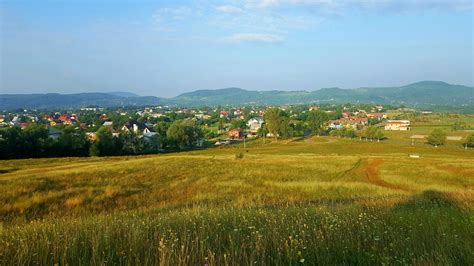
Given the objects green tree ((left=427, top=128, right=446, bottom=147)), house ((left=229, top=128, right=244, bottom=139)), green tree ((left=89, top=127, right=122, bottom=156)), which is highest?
green tree ((left=89, top=127, right=122, bottom=156))

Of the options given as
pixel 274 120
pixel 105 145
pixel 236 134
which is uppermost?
pixel 274 120

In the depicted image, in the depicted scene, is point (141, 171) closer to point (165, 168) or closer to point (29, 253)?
point (165, 168)

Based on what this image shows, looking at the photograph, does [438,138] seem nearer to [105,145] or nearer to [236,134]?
[236,134]

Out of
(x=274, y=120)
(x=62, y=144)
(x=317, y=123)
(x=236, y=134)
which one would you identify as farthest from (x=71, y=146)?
(x=317, y=123)

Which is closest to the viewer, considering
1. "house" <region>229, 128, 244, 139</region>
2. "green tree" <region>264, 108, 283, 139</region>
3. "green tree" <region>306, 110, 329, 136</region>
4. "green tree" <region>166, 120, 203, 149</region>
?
"green tree" <region>166, 120, 203, 149</region>

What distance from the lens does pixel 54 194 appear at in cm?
2003

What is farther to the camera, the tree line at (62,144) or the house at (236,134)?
the house at (236,134)

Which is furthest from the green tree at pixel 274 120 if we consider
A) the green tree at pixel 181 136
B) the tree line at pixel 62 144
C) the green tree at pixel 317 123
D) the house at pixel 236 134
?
the tree line at pixel 62 144

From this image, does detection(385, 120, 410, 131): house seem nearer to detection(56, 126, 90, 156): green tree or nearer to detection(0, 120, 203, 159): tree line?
detection(0, 120, 203, 159): tree line

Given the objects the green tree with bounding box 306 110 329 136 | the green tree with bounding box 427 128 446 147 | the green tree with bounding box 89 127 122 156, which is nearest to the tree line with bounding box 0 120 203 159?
the green tree with bounding box 89 127 122 156

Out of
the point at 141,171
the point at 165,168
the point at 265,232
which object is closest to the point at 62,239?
the point at 265,232

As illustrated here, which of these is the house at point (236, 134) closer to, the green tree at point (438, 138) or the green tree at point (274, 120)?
the green tree at point (274, 120)

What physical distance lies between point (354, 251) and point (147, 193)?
1831 cm

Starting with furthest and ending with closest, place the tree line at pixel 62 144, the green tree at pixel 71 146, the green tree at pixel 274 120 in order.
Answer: the green tree at pixel 274 120
the green tree at pixel 71 146
the tree line at pixel 62 144
